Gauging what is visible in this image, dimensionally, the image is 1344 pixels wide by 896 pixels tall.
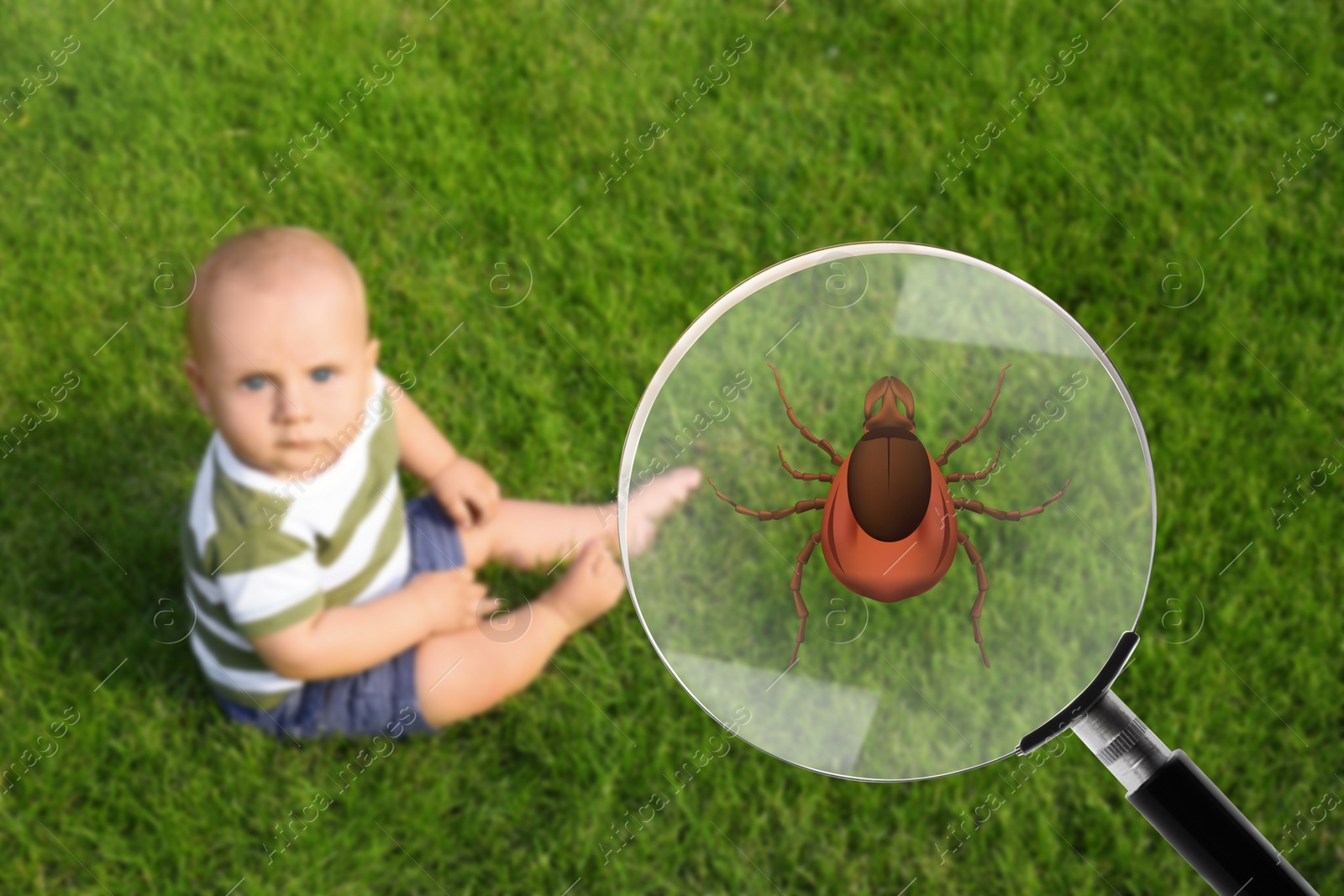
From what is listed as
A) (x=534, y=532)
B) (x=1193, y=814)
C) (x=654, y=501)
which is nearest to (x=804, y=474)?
(x=654, y=501)

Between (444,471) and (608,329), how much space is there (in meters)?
0.51

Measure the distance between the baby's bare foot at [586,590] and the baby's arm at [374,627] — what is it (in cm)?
15

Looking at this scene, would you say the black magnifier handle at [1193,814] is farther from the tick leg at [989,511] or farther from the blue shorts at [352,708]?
the blue shorts at [352,708]

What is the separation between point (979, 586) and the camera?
0.90 m

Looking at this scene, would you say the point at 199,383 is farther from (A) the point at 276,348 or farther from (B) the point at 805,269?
(B) the point at 805,269

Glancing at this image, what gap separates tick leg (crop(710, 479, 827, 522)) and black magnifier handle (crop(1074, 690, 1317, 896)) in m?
0.28

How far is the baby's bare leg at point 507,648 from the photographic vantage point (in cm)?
212

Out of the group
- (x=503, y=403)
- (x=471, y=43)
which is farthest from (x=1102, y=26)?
(x=503, y=403)

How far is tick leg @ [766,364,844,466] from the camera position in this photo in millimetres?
892

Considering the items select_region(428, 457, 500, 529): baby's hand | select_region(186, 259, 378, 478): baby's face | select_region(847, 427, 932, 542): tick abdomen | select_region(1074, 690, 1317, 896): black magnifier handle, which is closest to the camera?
select_region(1074, 690, 1317, 896): black magnifier handle

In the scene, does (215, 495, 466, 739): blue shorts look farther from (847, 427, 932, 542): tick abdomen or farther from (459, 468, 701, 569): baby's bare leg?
(847, 427, 932, 542): tick abdomen

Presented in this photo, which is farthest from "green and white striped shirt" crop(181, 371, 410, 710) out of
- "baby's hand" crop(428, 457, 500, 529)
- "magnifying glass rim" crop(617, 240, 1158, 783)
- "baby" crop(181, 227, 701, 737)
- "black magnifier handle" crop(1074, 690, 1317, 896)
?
"black magnifier handle" crop(1074, 690, 1317, 896)

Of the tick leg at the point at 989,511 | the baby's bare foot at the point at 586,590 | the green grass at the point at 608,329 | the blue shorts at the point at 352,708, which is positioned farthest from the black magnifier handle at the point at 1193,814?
the blue shorts at the point at 352,708

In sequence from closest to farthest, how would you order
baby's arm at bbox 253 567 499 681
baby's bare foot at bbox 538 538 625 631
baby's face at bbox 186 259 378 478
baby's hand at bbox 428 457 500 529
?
baby's face at bbox 186 259 378 478, baby's arm at bbox 253 567 499 681, baby's bare foot at bbox 538 538 625 631, baby's hand at bbox 428 457 500 529
